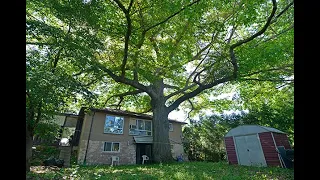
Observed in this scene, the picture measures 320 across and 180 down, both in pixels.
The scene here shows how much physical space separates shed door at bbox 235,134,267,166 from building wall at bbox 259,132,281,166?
0.24m

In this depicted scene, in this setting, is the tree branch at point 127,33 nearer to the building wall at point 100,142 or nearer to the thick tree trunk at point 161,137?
the thick tree trunk at point 161,137

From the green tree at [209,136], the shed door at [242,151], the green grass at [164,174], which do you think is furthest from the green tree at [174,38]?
the green tree at [209,136]

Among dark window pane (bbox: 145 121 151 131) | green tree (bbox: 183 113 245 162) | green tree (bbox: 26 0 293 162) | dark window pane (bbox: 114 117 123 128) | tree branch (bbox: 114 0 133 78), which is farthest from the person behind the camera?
green tree (bbox: 183 113 245 162)

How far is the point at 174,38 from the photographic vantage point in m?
13.1

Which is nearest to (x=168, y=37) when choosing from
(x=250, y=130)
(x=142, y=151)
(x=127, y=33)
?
(x=127, y=33)

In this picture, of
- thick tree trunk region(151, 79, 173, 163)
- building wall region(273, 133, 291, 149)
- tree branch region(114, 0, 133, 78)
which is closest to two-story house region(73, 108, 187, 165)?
thick tree trunk region(151, 79, 173, 163)

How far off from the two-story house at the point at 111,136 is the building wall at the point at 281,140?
36.0 feet

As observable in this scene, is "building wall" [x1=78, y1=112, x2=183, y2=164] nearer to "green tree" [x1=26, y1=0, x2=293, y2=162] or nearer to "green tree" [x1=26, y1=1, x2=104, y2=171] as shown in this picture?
"green tree" [x1=26, y1=0, x2=293, y2=162]

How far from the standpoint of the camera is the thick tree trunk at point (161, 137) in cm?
1493

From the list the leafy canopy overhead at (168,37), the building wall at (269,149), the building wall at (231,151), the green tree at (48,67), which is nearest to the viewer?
the green tree at (48,67)

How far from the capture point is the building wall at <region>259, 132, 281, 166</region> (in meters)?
11.4

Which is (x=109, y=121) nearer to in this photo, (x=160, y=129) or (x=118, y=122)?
(x=118, y=122)
